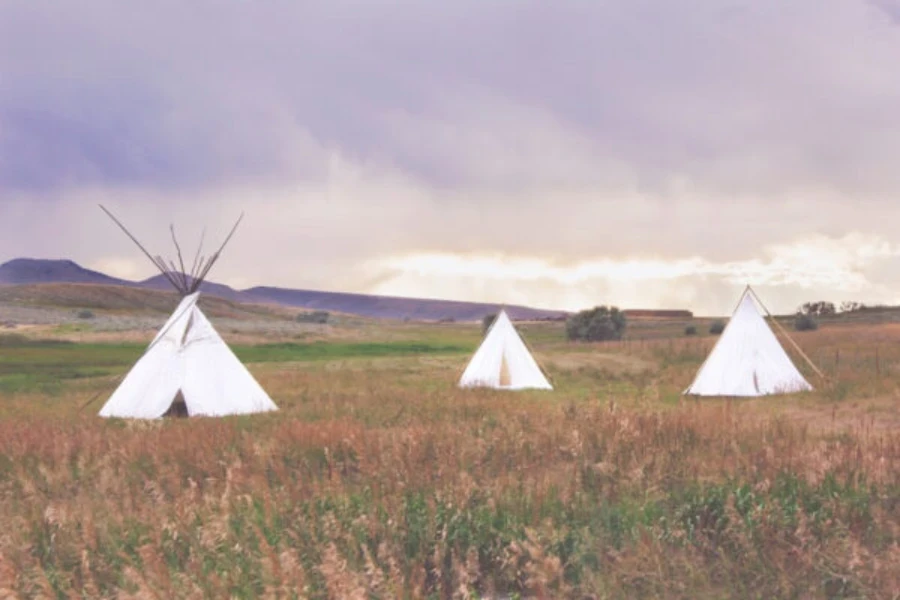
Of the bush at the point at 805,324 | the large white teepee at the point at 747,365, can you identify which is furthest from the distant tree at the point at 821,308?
the large white teepee at the point at 747,365

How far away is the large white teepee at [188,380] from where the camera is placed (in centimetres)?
1614

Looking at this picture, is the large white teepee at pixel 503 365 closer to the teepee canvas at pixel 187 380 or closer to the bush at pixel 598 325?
the teepee canvas at pixel 187 380

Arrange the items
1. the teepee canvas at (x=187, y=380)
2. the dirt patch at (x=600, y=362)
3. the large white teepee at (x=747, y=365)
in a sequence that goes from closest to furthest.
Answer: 1. the teepee canvas at (x=187, y=380)
2. the large white teepee at (x=747, y=365)
3. the dirt patch at (x=600, y=362)

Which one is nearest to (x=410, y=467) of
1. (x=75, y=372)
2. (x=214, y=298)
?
(x=75, y=372)

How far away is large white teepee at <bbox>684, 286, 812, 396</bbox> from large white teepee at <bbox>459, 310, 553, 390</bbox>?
15.4 ft

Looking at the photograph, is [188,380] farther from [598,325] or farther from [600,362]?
[598,325]

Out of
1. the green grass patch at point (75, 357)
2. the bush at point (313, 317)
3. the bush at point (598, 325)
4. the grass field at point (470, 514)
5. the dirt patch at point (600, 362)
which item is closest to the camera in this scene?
the grass field at point (470, 514)

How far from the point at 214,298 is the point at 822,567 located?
122672 millimetres

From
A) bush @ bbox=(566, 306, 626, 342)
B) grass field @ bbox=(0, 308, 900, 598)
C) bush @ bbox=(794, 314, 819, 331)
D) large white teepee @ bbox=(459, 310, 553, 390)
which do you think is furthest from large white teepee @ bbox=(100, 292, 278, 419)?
bush @ bbox=(794, 314, 819, 331)

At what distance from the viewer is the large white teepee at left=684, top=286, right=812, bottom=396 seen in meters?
20.5

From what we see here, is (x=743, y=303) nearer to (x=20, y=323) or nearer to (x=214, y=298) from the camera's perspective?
(x=20, y=323)

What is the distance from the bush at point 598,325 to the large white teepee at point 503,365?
112 feet


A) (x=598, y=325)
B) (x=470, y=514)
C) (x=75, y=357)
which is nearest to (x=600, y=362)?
(x=598, y=325)

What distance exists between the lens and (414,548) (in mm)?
4559
